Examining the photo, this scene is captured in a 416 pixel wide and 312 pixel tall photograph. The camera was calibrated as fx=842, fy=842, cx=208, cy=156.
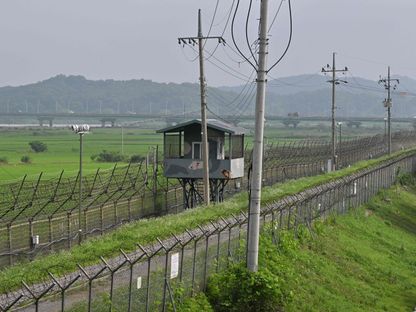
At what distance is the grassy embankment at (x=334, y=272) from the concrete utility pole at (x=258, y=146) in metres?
0.58

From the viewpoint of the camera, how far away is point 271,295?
18016 mm

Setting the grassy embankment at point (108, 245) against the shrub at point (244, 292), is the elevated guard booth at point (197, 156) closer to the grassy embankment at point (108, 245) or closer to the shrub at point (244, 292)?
the grassy embankment at point (108, 245)

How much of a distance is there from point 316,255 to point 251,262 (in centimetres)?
953

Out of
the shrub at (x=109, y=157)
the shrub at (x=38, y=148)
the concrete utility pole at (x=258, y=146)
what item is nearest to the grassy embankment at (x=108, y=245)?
the concrete utility pole at (x=258, y=146)

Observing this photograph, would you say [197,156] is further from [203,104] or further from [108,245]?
[108,245]

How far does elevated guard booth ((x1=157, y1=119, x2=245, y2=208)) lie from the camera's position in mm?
39219

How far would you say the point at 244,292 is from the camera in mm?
17844

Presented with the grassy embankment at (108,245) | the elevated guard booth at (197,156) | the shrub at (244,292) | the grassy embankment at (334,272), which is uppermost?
the elevated guard booth at (197,156)

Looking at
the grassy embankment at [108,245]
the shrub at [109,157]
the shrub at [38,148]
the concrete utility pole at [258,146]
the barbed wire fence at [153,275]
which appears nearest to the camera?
the barbed wire fence at [153,275]

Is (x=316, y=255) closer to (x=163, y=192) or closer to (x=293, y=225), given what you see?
(x=293, y=225)

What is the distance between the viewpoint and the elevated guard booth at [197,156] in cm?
3922

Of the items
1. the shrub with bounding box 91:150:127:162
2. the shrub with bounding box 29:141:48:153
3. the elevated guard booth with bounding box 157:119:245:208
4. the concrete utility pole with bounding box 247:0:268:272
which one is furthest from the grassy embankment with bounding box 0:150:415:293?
the shrub with bounding box 29:141:48:153

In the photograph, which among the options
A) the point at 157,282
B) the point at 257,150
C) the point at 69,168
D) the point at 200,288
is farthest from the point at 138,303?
the point at 69,168

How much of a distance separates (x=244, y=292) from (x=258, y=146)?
3108 mm
